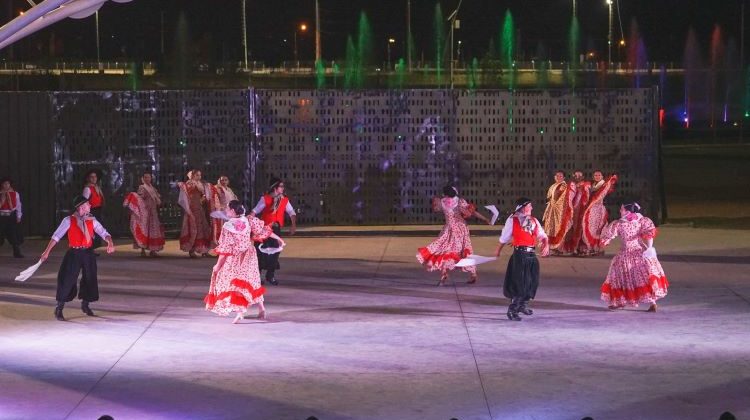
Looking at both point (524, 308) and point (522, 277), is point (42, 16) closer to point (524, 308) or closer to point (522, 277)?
point (522, 277)

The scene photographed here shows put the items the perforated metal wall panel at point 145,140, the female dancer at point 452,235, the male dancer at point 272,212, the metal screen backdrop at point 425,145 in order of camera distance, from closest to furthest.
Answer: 1. the female dancer at point 452,235
2. the male dancer at point 272,212
3. the perforated metal wall panel at point 145,140
4. the metal screen backdrop at point 425,145

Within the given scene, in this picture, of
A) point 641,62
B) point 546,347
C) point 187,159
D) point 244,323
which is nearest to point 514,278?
point 546,347

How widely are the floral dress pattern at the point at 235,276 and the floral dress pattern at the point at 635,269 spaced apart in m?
4.41

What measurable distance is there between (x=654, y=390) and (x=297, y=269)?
32.2 feet

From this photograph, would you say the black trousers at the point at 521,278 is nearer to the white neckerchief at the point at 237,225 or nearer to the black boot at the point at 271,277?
the white neckerchief at the point at 237,225

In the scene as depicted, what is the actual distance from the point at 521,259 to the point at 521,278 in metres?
0.24

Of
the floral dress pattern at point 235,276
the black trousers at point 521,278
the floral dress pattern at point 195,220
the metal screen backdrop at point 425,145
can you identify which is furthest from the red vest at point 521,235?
the metal screen backdrop at point 425,145

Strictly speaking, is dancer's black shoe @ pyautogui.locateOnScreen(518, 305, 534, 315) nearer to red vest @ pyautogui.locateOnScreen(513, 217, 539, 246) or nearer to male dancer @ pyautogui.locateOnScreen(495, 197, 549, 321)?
male dancer @ pyautogui.locateOnScreen(495, 197, 549, 321)

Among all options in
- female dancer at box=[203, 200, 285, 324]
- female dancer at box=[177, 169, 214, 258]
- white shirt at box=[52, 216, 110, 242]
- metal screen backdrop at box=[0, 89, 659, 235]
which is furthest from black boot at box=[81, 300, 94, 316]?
metal screen backdrop at box=[0, 89, 659, 235]

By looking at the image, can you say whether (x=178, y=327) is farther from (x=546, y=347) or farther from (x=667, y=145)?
(x=667, y=145)

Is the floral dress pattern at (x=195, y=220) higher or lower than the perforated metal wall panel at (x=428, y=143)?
lower

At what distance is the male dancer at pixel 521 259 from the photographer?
15102 mm

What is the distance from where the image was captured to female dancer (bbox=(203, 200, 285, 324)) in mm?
15023

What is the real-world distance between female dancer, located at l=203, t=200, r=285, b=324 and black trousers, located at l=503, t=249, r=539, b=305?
304cm
